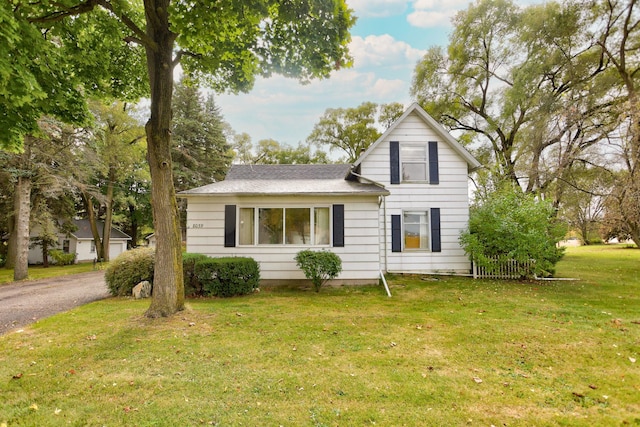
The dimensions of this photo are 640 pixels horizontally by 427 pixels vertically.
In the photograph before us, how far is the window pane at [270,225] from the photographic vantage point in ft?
32.7

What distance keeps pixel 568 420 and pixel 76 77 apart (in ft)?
35.3

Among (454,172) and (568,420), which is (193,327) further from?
(454,172)

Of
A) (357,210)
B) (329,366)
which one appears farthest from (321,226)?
(329,366)

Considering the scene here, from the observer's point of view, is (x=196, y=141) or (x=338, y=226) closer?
(x=338, y=226)

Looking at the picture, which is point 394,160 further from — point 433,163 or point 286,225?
point 286,225

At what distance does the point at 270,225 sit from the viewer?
32.8 feet

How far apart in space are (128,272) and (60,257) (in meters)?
21.0

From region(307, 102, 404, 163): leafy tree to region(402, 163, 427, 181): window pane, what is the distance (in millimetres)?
18005

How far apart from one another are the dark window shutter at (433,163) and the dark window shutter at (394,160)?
1.27 m

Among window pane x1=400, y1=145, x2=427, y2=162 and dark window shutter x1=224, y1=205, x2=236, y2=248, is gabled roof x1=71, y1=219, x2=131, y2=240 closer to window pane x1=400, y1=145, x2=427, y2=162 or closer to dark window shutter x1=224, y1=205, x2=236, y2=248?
dark window shutter x1=224, y1=205, x2=236, y2=248

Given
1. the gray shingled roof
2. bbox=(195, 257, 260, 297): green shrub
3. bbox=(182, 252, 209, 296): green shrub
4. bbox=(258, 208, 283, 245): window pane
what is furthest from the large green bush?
bbox=(182, 252, 209, 296): green shrub

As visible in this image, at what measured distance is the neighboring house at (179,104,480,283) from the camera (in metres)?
9.80

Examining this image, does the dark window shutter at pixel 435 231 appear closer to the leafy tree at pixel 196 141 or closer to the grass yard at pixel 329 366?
the grass yard at pixel 329 366

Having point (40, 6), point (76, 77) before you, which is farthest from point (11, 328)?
point (40, 6)
